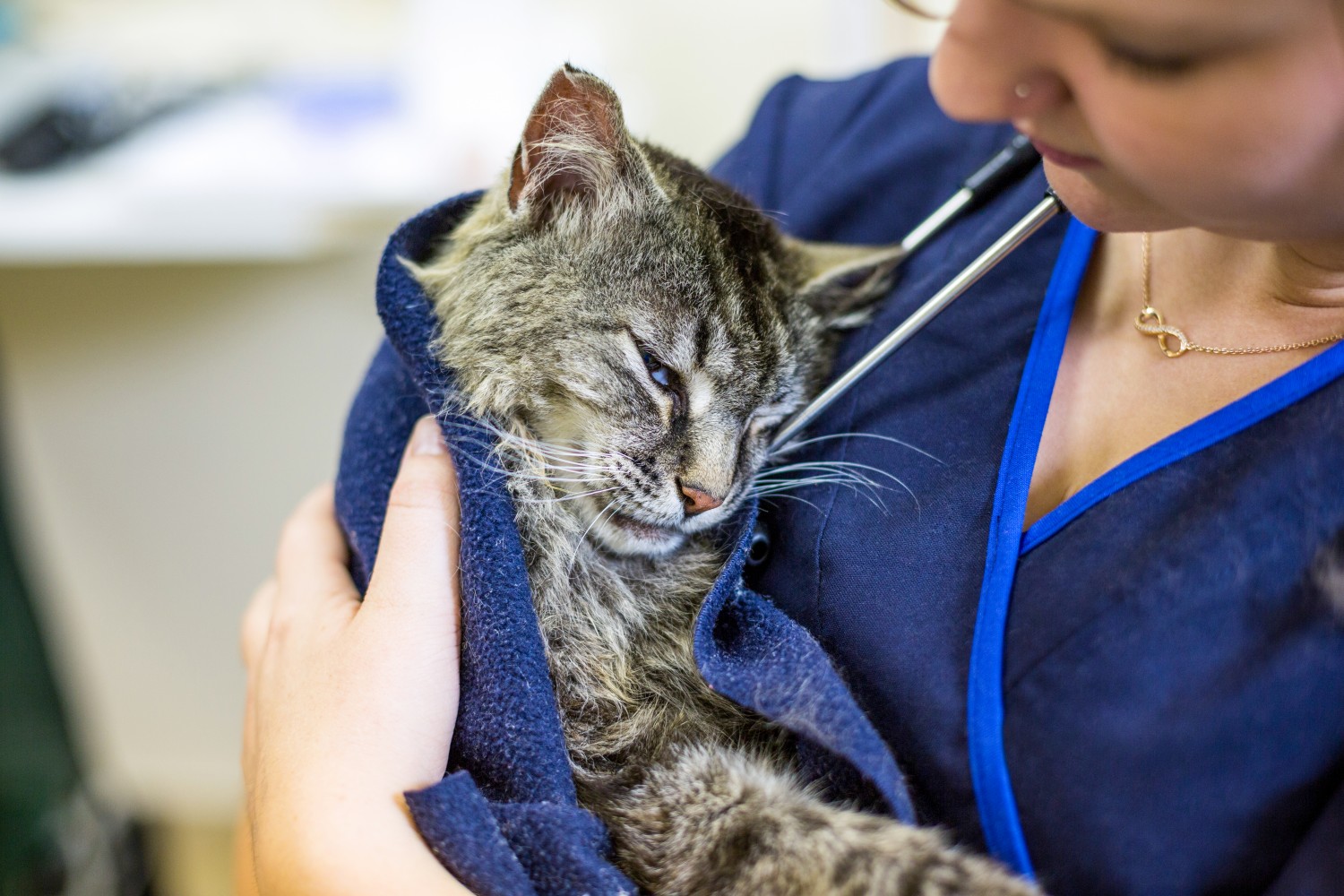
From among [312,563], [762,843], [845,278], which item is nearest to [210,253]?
[312,563]

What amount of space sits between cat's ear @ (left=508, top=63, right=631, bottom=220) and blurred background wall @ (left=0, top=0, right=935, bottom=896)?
41.1 inches

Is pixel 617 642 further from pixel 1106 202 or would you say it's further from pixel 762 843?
pixel 1106 202

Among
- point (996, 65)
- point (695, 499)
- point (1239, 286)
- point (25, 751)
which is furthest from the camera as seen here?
point (25, 751)

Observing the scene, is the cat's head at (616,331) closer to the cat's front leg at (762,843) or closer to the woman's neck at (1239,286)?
the cat's front leg at (762,843)

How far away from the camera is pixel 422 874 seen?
812 mm

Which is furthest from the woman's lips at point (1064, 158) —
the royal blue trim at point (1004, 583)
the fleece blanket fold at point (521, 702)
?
the fleece blanket fold at point (521, 702)

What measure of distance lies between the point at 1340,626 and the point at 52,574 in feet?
9.14

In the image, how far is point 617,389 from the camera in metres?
1.06

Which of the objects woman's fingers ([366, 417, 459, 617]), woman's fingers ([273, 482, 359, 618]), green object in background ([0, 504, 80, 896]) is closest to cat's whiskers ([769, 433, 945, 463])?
woman's fingers ([366, 417, 459, 617])

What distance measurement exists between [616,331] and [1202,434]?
1.87 feet

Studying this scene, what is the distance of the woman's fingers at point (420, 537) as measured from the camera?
37.6 inches

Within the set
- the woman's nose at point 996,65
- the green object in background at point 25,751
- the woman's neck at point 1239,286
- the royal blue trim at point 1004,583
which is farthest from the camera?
the green object in background at point 25,751

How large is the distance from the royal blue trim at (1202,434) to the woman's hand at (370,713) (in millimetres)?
547

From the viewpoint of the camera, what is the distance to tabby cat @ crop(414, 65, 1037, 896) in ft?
3.34
